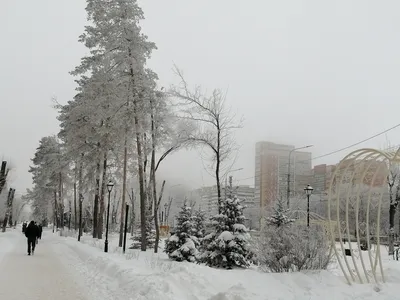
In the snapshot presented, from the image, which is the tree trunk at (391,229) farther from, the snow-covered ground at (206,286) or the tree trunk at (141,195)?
the snow-covered ground at (206,286)

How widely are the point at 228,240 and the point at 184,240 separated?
4.32 m

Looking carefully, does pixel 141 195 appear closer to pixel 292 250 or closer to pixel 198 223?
pixel 198 223

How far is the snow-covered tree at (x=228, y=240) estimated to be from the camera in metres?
14.6

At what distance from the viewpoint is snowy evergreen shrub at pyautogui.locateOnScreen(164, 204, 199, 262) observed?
17.9 metres

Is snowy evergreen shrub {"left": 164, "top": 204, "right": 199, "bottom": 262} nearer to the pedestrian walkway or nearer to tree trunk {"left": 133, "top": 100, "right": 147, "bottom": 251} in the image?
tree trunk {"left": 133, "top": 100, "right": 147, "bottom": 251}

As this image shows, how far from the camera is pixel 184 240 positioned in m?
18.5

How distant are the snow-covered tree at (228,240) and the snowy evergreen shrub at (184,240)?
9.25ft

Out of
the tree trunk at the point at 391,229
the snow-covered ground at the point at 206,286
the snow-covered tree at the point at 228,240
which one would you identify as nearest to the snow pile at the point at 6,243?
the snow-covered ground at the point at 206,286

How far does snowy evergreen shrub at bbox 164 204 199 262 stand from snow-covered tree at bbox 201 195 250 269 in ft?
9.25

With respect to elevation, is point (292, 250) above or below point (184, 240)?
above

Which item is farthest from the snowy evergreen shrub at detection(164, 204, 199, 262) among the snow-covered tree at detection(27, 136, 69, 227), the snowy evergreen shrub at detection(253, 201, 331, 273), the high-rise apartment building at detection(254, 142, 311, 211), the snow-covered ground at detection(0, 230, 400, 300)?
the high-rise apartment building at detection(254, 142, 311, 211)

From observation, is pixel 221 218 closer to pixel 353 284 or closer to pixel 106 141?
pixel 353 284

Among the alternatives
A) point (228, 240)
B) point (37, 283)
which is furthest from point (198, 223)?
point (37, 283)

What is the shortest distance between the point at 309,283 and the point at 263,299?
2.14 metres
